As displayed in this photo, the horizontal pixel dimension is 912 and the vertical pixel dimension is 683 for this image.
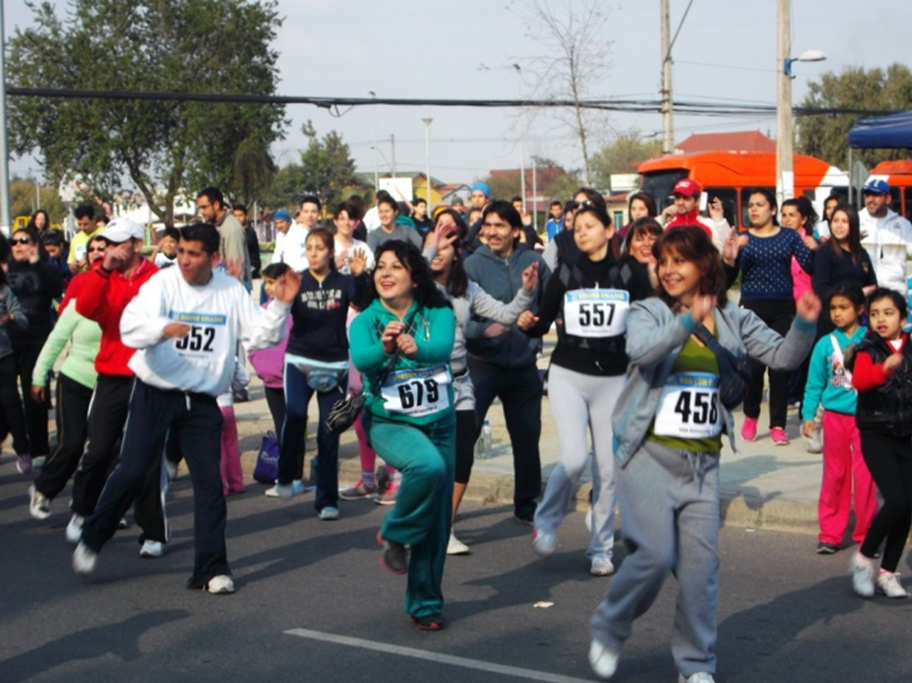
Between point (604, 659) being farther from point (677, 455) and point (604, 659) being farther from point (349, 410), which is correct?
point (349, 410)

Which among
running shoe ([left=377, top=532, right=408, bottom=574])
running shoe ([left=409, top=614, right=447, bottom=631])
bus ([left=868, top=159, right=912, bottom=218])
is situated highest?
bus ([left=868, top=159, right=912, bottom=218])

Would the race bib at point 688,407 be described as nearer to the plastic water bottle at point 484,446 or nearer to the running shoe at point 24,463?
the plastic water bottle at point 484,446

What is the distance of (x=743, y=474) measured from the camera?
9984 mm

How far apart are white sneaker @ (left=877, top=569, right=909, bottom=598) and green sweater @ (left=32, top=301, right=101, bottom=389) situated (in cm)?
547

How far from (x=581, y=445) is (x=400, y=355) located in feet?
4.69

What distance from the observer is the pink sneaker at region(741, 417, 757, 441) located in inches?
450

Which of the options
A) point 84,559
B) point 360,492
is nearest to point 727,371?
point 84,559

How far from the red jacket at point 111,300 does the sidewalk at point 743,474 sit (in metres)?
3.08

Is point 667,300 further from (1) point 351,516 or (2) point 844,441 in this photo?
(1) point 351,516

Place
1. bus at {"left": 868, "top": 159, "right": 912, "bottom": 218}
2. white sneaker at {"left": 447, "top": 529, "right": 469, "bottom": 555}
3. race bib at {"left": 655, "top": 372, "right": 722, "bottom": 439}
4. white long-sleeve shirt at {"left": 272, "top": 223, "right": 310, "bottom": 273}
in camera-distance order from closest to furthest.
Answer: race bib at {"left": 655, "top": 372, "right": 722, "bottom": 439} < white sneaker at {"left": 447, "top": 529, "right": 469, "bottom": 555} < white long-sleeve shirt at {"left": 272, "top": 223, "right": 310, "bottom": 273} < bus at {"left": 868, "top": 159, "right": 912, "bottom": 218}

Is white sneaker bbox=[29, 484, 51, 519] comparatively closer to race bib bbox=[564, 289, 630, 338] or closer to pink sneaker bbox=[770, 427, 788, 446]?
race bib bbox=[564, 289, 630, 338]

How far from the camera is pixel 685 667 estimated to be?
5.50 m

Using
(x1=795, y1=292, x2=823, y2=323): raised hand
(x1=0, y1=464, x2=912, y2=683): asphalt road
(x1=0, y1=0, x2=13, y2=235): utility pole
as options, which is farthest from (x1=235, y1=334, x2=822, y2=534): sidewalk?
(x1=0, y1=0, x2=13, y2=235): utility pole

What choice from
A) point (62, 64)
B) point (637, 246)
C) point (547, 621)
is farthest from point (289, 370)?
point (62, 64)
